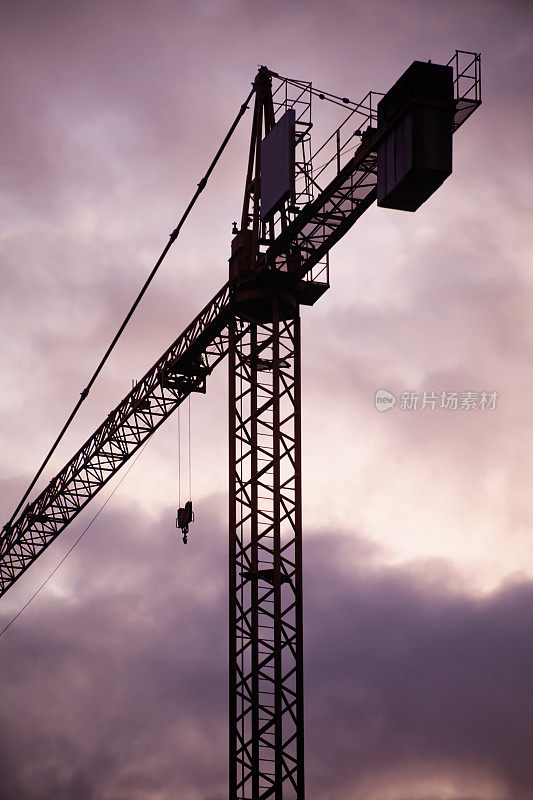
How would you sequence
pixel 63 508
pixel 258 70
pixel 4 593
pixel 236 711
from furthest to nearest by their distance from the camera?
1. pixel 4 593
2. pixel 63 508
3. pixel 258 70
4. pixel 236 711

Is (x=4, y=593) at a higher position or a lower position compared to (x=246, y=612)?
higher

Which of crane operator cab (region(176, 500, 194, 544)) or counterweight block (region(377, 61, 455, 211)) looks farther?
crane operator cab (region(176, 500, 194, 544))

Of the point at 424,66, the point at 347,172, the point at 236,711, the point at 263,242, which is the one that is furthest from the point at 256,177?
the point at 236,711

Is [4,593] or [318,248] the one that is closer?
[318,248]

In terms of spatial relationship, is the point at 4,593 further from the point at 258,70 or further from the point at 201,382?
the point at 258,70

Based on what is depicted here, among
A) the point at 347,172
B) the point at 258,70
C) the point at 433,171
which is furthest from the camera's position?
the point at 258,70

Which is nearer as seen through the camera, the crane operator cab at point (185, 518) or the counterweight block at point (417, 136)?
the counterweight block at point (417, 136)

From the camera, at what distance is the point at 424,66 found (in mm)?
44438

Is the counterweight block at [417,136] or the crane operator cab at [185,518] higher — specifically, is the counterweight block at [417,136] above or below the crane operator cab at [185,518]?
above

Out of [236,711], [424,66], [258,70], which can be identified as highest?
[258,70]

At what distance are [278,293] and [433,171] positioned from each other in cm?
898

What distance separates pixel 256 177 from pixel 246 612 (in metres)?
15.2

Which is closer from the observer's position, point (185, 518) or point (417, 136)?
point (417, 136)

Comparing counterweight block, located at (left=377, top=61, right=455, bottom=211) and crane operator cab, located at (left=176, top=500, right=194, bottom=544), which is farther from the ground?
counterweight block, located at (left=377, top=61, right=455, bottom=211)
